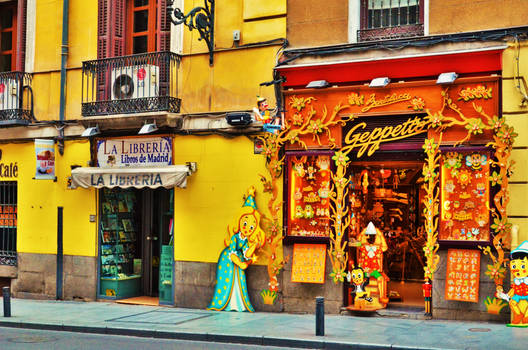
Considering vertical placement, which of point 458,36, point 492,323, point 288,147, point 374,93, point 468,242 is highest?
point 458,36

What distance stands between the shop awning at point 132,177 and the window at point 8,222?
260 cm

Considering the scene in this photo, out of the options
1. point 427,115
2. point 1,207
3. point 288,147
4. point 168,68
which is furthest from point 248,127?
point 1,207

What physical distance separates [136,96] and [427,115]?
6.43 metres

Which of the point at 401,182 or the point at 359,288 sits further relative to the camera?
the point at 401,182

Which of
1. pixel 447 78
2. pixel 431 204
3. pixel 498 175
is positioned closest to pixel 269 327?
pixel 431 204

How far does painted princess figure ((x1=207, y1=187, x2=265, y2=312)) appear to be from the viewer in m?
14.2

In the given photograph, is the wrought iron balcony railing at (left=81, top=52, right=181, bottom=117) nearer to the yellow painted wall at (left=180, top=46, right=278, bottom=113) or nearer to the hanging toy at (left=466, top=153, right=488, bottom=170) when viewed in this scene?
the yellow painted wall at (left=180, top=46, right=278, bottom=113)

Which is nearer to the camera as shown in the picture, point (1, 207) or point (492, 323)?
point (492, 323)

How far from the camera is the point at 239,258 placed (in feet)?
47.0

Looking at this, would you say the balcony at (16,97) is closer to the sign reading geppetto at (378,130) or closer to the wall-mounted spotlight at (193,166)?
the wall-mounted spotlight at (193,166)

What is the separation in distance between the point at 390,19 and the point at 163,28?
17.2 ft

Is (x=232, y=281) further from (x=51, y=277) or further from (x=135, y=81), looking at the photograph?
(x=51, y=277)

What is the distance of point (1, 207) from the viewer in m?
17.9

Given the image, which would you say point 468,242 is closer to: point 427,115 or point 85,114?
point 427,115
